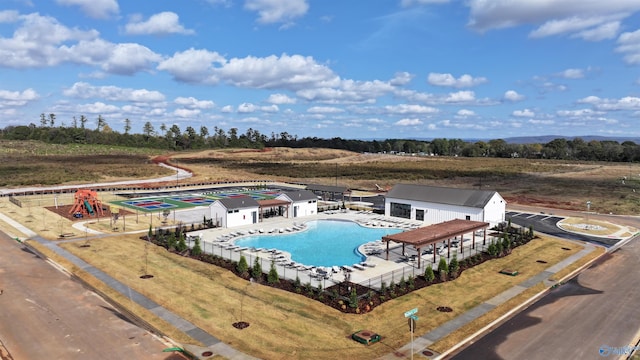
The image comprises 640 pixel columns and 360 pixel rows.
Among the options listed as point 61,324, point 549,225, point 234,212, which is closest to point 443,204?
point 549,225

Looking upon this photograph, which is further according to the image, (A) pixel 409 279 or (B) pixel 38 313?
(A) pixel 409 279

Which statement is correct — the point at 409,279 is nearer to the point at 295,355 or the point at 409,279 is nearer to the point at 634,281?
the point at 295,355

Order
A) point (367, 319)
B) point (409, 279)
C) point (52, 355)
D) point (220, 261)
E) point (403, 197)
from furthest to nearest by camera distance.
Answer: point (403, 197)
point (220, 261)
point (409, 279)
point (367, 319)
point (52, 355)

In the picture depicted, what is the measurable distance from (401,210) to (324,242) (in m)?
16.8

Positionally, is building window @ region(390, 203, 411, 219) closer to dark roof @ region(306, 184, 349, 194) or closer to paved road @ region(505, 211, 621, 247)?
dark roof @ region(306, 184, 349, 194)

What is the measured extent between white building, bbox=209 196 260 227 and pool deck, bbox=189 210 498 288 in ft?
3.30


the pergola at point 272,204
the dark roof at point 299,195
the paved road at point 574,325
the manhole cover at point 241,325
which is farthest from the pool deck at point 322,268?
the paved road at point 574,325

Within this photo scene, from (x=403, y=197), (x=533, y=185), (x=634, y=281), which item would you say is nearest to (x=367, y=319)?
(x=634, y=281)

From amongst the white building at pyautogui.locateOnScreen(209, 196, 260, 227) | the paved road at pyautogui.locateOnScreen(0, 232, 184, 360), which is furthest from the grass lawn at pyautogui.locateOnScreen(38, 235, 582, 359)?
the white building at pyautogui.locateOnScreen(209, 196, 260, 227)

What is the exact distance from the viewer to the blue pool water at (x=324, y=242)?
133 ft

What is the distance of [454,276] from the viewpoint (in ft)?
110

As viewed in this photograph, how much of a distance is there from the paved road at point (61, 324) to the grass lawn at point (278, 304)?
102 inches

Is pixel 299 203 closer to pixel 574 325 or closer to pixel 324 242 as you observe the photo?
pixel 324 242

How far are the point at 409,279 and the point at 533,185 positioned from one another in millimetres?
83370
